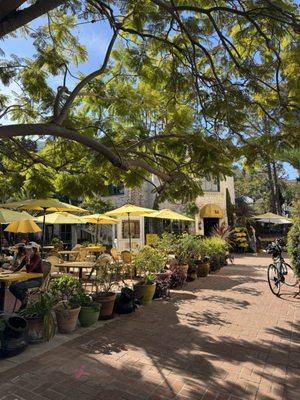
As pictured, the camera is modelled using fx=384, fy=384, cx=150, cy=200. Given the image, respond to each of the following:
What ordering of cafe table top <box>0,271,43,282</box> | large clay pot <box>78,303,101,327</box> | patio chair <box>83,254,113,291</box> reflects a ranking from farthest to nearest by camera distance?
patio chair <box>83,254,113,291</box> → cafe table top <box>0,271,43,282</box> → large clay pot <box>78,303,101,327</box>

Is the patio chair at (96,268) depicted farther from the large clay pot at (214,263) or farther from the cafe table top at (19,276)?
the large clay pot at (214,263)

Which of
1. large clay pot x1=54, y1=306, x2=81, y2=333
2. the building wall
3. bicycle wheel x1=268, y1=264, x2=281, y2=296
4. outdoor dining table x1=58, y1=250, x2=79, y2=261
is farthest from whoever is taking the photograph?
the building wall

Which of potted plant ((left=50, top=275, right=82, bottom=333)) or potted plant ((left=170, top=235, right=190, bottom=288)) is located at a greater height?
potted plant ((left=170, top=235, right=190, bottom=288))

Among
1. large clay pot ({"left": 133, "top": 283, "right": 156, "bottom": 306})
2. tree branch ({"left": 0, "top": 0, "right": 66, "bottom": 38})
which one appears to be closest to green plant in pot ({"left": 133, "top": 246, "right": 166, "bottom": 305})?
large clay pot ({"left": 133, "top": 283, "right": 156, "bottom": 306})

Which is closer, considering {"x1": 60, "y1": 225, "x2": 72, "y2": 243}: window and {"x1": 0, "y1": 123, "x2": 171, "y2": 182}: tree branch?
{"x1": 0, "y1": 123, "x2": 171, "y2": 182}: tree branch

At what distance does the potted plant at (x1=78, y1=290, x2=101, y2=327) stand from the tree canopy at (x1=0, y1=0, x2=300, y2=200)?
106 inches

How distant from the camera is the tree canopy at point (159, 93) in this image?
7.09 metres

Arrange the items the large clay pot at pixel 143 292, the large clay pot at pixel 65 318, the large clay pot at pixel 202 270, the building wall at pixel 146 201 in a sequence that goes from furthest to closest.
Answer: the building wall at pixel 146 201
the large clay pot at pixel 202 270
the large clay pot at pixel 143 292
the large clay pot at pixel 65 318

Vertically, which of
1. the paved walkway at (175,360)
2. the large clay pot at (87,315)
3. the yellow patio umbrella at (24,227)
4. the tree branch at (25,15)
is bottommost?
the paved walkway at (175,360)

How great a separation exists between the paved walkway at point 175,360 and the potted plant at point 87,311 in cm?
29

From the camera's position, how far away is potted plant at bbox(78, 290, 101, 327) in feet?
23.6

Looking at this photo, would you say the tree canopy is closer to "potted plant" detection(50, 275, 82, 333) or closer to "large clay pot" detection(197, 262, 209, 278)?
"potted plant" detection(50, 275, 82, 333)

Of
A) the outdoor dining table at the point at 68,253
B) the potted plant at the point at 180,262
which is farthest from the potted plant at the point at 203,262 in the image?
the outdoor dining table at the point at 68,253

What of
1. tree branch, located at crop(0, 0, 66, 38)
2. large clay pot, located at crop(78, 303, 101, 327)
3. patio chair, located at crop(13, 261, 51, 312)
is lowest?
large clay pot, located at crop(78, 303, 101, 327)
